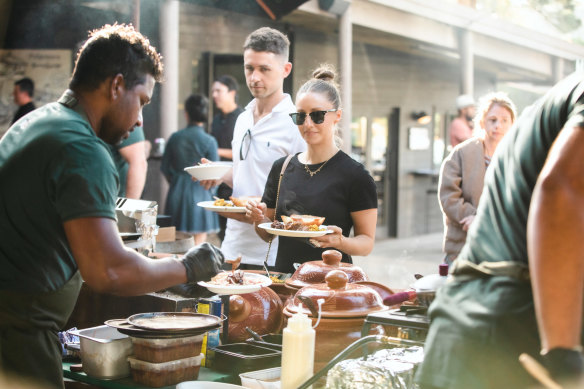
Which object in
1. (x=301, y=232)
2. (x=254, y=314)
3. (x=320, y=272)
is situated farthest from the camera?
(x=301, y=232)

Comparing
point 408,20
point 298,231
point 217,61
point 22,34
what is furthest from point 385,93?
point 298,231

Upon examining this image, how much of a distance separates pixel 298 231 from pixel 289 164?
0.69m

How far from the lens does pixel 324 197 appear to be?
357cm

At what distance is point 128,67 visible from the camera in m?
2.27

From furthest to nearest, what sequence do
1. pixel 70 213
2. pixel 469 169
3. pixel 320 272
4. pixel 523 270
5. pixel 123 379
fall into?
pixel 469 169 → pixel 320 272 → pixel 123 379 → pixel 70 213 → pixel 523 270

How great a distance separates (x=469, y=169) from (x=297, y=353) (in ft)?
11.1

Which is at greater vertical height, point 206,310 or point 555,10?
point 555,10

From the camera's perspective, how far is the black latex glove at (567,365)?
1.43 m

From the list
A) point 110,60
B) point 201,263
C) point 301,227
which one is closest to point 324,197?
point 301,227

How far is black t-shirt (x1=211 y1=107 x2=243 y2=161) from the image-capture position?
7.41 metres

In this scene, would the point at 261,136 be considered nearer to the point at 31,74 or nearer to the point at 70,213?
the point at 70,213

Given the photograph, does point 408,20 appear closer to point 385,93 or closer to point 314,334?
point 385,93

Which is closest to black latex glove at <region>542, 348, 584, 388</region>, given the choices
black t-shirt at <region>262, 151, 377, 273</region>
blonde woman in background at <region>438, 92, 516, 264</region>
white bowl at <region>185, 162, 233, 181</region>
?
black t-shirt at <region>262, 151, 377, 273</region>

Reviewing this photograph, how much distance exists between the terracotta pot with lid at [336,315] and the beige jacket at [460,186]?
2.90 metres
